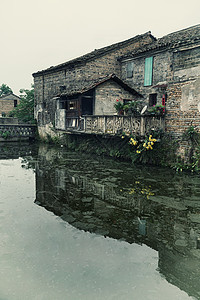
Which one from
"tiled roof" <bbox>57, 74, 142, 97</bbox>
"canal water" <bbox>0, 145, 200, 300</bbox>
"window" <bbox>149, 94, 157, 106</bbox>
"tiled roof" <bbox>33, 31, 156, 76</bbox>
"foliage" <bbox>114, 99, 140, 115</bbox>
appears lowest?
"canal water" <bbox>0, 145, 200, 300</bbox>

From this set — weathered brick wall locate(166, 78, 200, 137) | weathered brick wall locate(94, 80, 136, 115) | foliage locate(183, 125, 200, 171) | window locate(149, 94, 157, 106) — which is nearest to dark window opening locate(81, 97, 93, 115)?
weathered brick wall locate(94, 80, 136, 115)

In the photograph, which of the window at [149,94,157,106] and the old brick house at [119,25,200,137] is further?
the window at [149,94,157,106]

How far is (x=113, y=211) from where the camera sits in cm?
607

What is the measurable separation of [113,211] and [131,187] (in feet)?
7.23

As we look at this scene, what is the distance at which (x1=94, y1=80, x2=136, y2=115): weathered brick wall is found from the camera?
16062 mm

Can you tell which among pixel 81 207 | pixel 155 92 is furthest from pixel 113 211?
pixel 155 92

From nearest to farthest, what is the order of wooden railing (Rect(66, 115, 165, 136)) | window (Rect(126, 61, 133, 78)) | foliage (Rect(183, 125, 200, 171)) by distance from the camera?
1. foliage (Rect(183, 125, 200, 171))
2. wooden railing (Rect(66, 115, 165, 136))
3. window (Rect(126, 61, 133, 78))

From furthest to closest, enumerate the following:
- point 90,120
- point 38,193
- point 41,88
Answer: point 41,88 → point 90,120 → point 38,193

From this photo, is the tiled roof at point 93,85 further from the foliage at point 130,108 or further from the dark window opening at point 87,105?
the foliage at point 130,108

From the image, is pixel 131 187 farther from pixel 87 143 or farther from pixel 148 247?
pixel 87 143

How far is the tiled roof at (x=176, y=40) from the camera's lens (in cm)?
1047

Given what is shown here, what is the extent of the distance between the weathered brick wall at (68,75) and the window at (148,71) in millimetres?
3189

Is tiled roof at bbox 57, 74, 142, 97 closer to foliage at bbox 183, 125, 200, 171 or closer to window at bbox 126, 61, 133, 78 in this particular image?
window at bbox 126, 61, 133, 78

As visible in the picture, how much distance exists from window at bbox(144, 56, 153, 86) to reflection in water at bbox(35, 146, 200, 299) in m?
9.75
